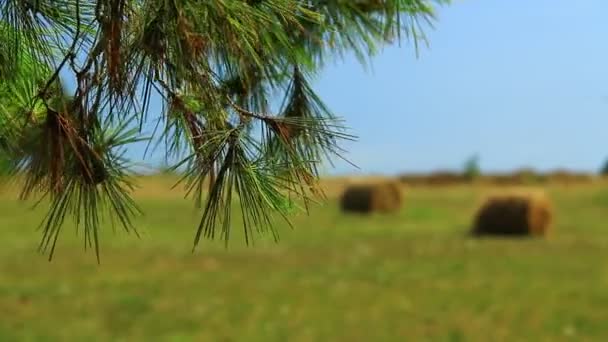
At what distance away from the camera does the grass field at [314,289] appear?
6730 mm

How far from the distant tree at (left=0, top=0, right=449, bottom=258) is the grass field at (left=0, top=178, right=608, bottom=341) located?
3597 mm

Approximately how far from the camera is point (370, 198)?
17031mm

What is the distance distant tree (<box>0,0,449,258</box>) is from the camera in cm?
167

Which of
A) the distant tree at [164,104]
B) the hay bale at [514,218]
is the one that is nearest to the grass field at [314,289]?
the hay bale at [514,218]

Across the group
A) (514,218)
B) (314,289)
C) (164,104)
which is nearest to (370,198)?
(514,218)

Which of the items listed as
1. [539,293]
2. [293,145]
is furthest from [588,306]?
[293,145]

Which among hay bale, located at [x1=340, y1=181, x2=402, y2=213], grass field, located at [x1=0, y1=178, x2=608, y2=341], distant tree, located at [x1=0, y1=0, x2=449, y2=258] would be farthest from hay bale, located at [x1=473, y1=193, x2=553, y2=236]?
distant tree, located at [x1=0, y1=0, x2=449, y2=258]

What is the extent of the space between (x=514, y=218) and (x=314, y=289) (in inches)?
250

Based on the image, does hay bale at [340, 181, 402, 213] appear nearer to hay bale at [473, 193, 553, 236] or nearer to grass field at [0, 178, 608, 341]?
hay bale at [473, 193, 553, 236]

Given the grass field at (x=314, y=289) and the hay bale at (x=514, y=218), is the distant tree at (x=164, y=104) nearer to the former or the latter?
the grass field at (x=314, y=289)

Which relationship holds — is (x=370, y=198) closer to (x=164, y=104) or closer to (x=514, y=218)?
(x=514, y=218)

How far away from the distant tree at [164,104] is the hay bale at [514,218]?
39.0 ft

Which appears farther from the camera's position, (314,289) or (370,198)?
(370,198)

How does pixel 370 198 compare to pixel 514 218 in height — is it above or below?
above
